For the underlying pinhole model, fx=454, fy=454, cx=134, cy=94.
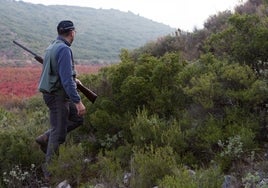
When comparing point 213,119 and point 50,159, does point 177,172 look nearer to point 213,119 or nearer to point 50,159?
point 213,119

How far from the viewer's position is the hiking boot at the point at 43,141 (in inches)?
243

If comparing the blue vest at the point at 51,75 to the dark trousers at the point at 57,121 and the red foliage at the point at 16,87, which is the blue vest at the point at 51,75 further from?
the red foliage at the point at 16,87

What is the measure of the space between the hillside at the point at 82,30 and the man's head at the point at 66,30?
37.7 meters

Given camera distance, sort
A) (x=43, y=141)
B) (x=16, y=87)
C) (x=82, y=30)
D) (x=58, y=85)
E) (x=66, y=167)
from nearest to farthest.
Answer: (x=66, y=167)
(x=58, y=85)
(x=43, y=141)
(x=16, y=87)
(x=82, y=30)

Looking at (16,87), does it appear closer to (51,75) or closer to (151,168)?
(51,75)

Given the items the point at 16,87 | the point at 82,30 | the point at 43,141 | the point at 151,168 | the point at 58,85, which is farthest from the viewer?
the point at 82,30

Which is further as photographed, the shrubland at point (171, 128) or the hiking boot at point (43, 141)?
the hiking boot at point (43, 141)

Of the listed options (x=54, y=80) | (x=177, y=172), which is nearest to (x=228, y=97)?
(x=177, y=172)

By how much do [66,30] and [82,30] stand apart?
2931 inches

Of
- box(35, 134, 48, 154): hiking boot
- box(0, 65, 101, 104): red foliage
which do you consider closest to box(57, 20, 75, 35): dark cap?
box(35, 134, 48, 154): hiking boot

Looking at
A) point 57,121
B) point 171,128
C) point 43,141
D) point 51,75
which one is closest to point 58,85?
point 51,75

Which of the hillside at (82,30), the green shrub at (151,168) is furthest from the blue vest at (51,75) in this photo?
the hillside at (82,30)

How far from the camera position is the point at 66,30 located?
590 centimetres

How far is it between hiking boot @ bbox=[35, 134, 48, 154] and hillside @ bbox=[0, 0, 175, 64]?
123ft
